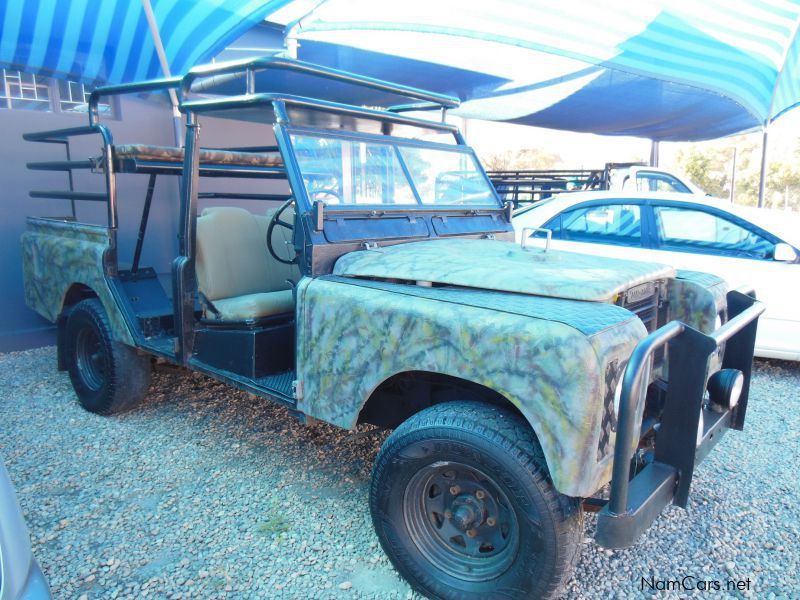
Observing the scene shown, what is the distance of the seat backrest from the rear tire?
2.47ft

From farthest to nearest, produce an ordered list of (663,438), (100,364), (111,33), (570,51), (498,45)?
(498,45)
(570,51)
(111,33)
(100,364)
(663,438)

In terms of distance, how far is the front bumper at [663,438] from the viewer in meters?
1.80

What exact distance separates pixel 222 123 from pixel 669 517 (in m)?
6.32

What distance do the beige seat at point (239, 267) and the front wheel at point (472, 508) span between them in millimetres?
1366

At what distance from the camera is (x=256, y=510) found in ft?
9.57

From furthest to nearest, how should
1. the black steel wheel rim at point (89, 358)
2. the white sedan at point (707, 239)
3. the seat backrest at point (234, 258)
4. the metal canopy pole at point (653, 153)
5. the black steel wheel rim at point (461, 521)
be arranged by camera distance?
the metal canopy pole at point (653, 153) < the white sedan at point (707, 239) < the black steel wheel rim at point (89, 358) < the seat backrest at point (234, 258) < the black steel wheel rim at point (461, 521)

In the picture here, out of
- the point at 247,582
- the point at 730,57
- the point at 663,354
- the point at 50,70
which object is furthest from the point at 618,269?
the point at 730,57

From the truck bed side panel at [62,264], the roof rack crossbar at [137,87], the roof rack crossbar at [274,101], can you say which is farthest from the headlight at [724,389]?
the truck bed side panel at [62,264]

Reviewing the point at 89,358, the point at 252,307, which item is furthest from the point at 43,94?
the point at 252,307

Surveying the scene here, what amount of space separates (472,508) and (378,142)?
1.96 meters

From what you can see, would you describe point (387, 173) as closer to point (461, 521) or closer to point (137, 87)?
point (137, 87)

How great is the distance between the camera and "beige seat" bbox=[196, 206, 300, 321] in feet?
11.0

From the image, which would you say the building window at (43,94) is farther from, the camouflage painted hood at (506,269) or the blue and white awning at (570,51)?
the camouflage painted hood at (506,269)

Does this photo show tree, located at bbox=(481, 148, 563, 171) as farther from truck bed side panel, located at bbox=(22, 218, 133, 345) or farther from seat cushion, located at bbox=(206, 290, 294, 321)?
seat cushion, located at bbox=(206, 290, 294, 321)
